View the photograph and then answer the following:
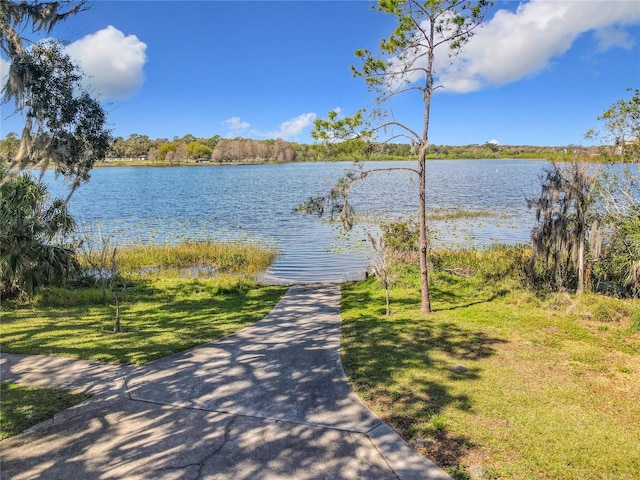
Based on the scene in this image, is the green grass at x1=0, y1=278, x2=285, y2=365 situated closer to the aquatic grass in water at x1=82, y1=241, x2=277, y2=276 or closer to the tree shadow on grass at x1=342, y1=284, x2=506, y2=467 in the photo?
the tree shadow on grass at x1=342, y1=284, x2=506, y2=467

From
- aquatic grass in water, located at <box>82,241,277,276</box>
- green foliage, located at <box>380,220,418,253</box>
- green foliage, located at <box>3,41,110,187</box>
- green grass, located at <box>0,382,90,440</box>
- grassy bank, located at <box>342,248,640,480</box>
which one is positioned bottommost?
aquatic grass in water, located at <box>82,241,277,276</box>

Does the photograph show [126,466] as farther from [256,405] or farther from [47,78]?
[47,78]

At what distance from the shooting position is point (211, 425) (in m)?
5.46

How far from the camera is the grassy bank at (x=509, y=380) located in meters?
4.80

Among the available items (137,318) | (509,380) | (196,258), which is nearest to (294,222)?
(196,258)

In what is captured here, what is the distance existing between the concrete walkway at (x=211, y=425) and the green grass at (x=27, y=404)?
0.20m

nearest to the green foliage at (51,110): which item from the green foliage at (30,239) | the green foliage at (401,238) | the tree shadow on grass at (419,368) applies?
the green foliage at (30,239)

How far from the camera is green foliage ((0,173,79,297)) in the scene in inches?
452

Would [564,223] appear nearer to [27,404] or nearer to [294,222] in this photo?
[27,404]

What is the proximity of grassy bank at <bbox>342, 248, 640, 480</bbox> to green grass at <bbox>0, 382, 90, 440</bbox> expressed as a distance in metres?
4.28

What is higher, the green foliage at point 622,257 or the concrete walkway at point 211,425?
the green foliage at point 622,257

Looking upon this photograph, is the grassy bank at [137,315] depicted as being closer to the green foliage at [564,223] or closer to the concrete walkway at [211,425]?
the concrete walkway at [211,425]

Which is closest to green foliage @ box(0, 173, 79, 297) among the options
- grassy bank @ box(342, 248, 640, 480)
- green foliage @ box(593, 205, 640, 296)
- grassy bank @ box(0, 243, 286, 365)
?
grassy bank @ box(0, 243, 286, 365)

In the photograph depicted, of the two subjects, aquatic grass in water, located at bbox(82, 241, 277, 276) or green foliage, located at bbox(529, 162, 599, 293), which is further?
aquatic grass in water, located at bbox(82, 241, 277, 276)
